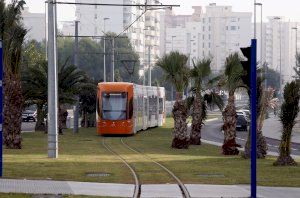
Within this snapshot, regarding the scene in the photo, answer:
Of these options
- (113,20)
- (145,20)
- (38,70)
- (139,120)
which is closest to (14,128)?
(38,70)

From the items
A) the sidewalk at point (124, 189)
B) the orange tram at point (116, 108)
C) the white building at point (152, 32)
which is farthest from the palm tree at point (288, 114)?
the white building at point (152, 32)

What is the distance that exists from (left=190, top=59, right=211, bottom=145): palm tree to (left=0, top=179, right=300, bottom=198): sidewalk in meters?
19.0

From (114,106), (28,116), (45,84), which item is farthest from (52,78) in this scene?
(28,116)

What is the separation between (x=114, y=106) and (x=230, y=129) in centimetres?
1558

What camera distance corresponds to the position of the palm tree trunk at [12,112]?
33031 millimetres

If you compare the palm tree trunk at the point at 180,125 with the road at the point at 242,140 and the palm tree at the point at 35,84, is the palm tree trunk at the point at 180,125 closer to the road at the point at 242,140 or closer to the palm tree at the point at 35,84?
the road at the point at 242,140

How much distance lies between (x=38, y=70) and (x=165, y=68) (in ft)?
47.2

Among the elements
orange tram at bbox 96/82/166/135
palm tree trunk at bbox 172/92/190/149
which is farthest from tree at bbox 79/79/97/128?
palm tree trunk at bbox 172/92/190/149

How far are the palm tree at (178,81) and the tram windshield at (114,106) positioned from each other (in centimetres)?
1075

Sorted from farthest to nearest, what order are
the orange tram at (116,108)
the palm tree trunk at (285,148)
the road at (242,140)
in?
1. the orange tram at (116,108)
2. the road at (242,140)
3. the palm tree trunk at (285,148)

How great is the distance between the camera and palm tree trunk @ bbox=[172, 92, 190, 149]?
121ft

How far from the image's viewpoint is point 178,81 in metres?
36.8

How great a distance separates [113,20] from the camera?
160 meters

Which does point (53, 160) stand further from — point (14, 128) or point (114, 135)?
point (114, 135)
